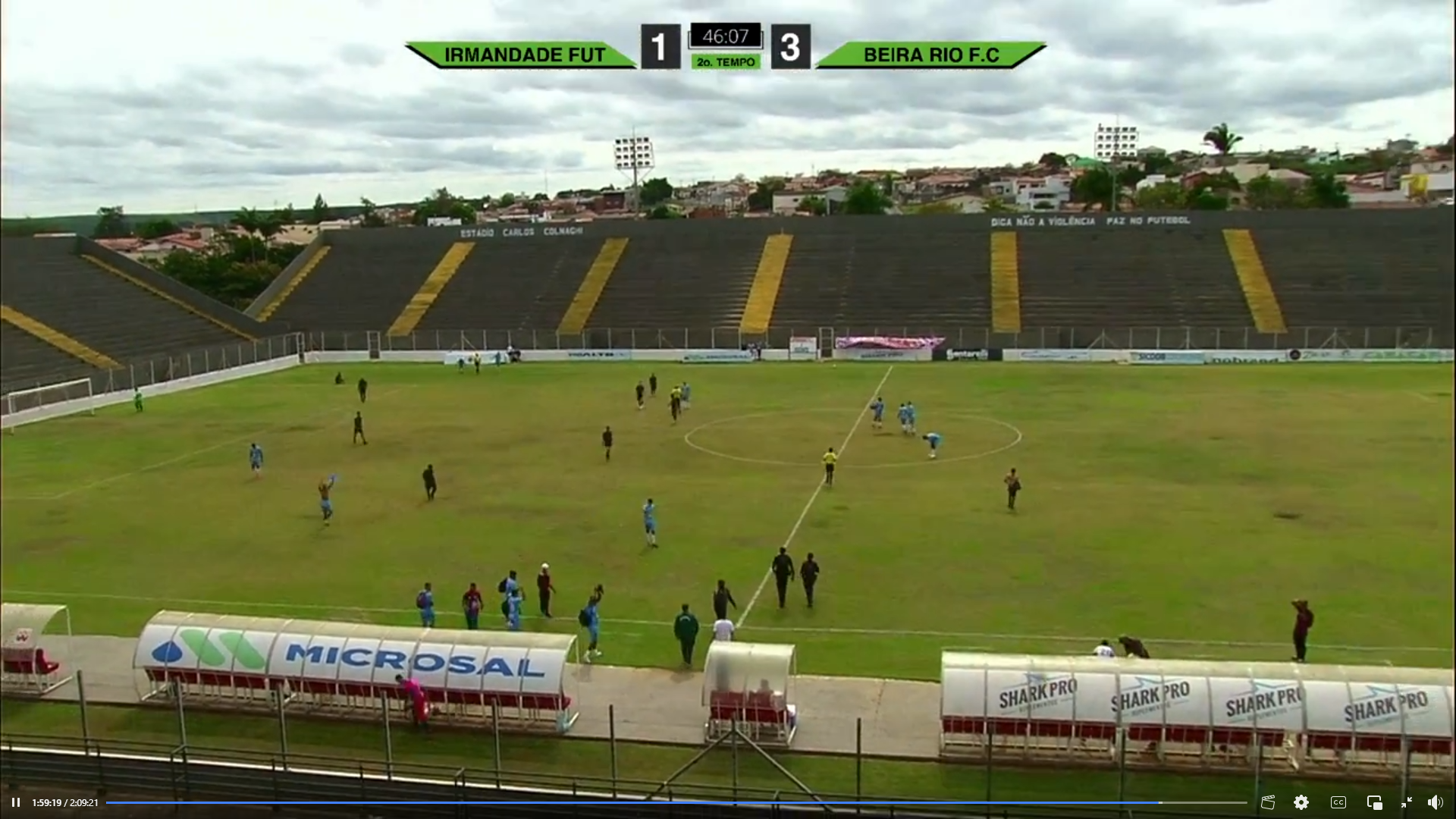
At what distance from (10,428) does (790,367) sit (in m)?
33.7

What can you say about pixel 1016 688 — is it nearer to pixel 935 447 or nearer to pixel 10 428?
pixel 935 447

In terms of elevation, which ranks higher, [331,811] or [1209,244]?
[1209,244]

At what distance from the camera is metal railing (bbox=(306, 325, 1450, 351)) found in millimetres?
56812

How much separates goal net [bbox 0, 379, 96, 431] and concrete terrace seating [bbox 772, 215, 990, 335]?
35.0 meters

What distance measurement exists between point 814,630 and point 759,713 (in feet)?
15.3

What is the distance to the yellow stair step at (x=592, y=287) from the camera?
70.1 meters

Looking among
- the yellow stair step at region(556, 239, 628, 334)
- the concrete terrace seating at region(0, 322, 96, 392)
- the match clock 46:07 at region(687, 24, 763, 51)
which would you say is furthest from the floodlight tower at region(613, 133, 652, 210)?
the match clock 46:07 at region(687, 24, 763, 51)

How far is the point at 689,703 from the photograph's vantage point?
1614 cm

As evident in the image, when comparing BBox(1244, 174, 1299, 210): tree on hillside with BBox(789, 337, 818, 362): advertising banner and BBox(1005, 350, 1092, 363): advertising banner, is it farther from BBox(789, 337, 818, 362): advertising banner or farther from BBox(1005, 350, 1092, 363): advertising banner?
BBox(789, 337, 818, 362): advertising banner

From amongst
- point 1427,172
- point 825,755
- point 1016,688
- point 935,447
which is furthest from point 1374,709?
point 935,447

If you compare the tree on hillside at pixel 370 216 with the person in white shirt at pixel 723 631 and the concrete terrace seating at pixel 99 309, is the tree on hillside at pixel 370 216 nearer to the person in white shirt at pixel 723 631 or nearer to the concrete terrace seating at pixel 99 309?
the concrete terrace seating at pixel 99 309

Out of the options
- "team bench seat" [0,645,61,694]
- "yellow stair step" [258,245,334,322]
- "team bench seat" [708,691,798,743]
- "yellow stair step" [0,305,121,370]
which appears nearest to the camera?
"team bench seat" [708,691,798,743]

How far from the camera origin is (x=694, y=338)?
6562cm

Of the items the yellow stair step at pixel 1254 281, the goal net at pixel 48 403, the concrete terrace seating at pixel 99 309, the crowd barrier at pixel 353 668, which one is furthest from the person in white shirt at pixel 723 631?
the yellow stair step at pixel 1254 281
